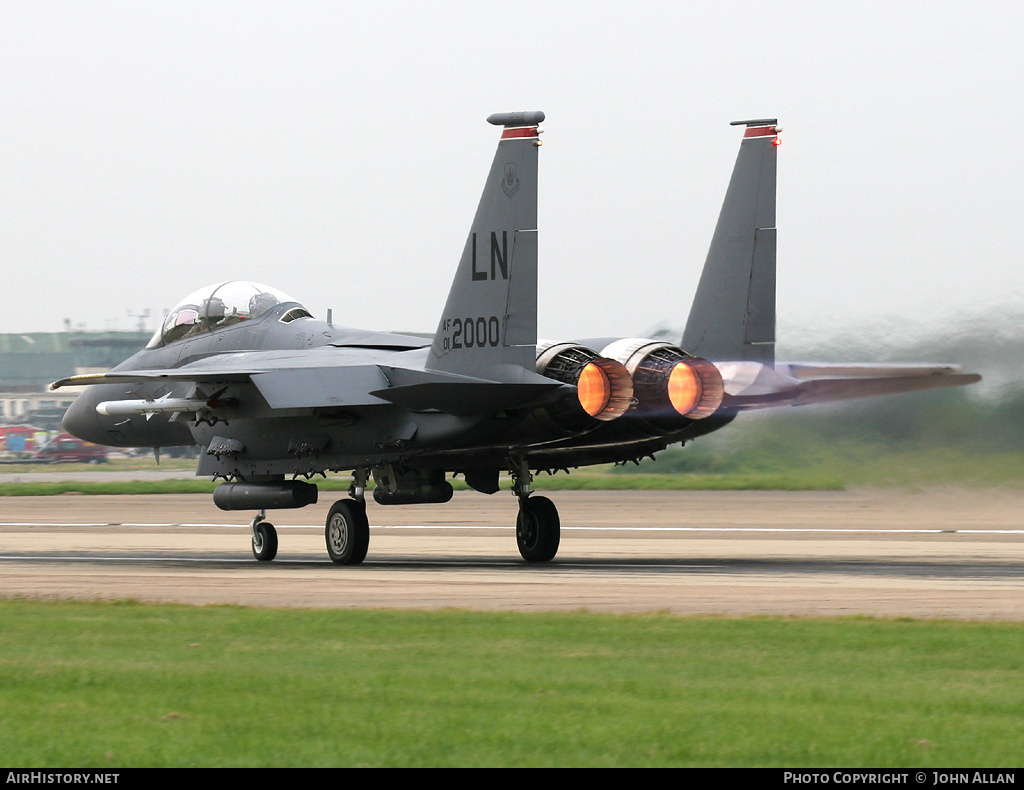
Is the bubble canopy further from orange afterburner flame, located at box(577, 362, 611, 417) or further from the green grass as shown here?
the green grass

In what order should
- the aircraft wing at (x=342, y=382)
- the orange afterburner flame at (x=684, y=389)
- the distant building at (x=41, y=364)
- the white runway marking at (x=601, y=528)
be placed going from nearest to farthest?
the aircraft wing at (x=342, y=382) < the orange afterburner flame at (x=684, y=389) < the white runway marking at (x=601, y=528) < the distant building at (x=41, y=364)

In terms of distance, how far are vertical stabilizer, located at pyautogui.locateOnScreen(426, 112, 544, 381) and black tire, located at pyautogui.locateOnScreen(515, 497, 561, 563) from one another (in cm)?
307

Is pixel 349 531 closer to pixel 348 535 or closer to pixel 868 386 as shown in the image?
pixel 348 535

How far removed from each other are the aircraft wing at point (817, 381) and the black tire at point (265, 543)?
22.6ft

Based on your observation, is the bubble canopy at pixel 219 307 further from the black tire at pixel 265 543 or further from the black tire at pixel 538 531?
the black tire at pixel 538 531

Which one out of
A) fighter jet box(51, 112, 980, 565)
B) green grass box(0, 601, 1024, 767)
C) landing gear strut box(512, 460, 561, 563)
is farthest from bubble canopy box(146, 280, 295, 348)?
green grass box(0, 601, 1024, 767)

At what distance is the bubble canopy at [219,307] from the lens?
22.5 m

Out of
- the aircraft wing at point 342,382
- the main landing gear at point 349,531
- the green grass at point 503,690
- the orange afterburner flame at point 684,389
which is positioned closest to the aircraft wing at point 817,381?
the orange afterburner flame at point 684,389

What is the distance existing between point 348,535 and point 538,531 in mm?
2596

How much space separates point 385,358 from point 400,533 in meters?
8.65

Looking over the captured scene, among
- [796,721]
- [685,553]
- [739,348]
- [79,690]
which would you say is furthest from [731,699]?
[685,553]

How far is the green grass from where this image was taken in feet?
24.3
